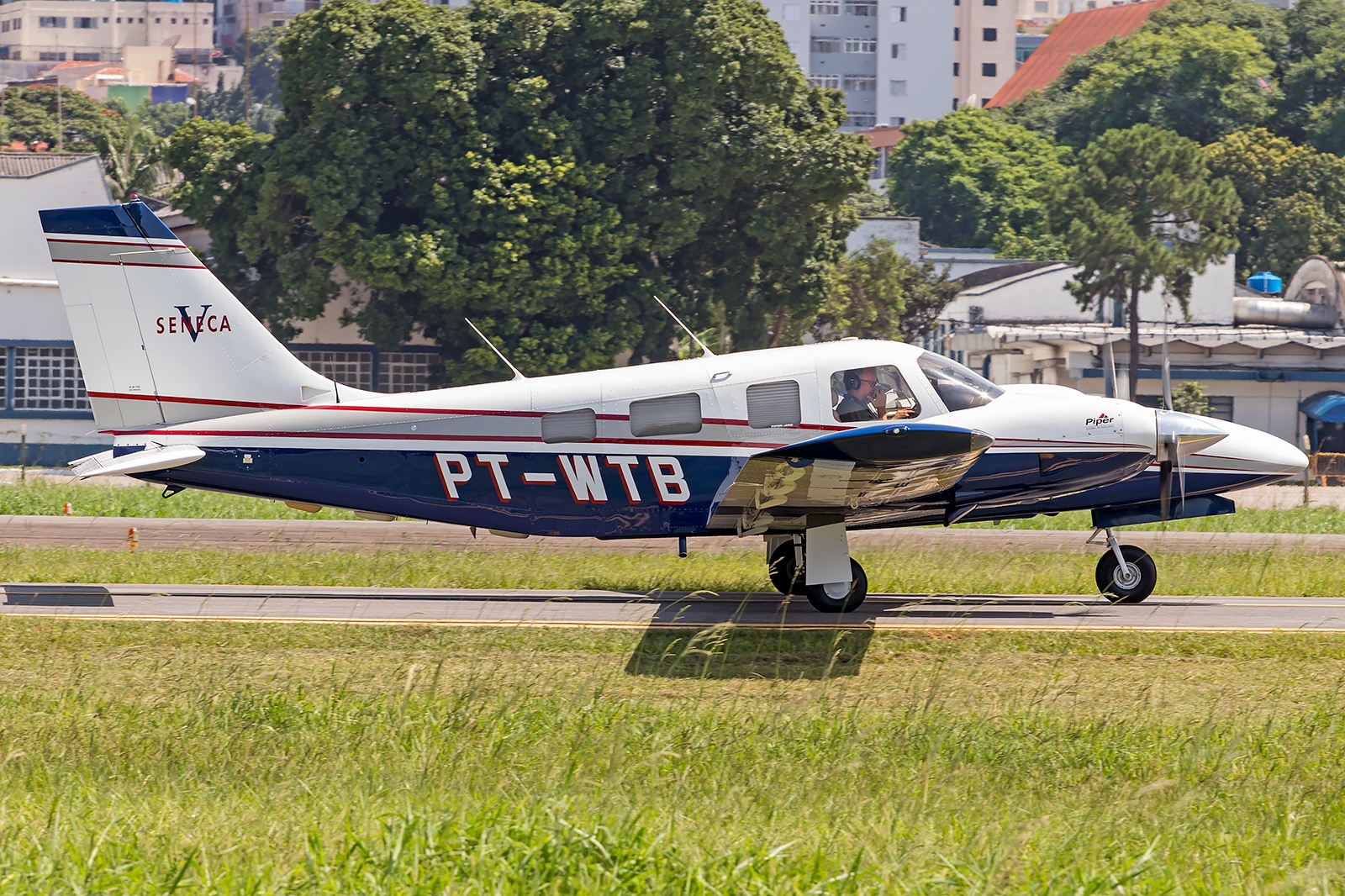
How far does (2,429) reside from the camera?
4078 centimetres

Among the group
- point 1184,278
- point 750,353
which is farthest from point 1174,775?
point 1184,278

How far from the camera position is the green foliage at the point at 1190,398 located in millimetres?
48500

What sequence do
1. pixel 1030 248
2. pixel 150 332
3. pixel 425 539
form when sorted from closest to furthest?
pixel 150 332
pixel 425 539
pixel 1030 248

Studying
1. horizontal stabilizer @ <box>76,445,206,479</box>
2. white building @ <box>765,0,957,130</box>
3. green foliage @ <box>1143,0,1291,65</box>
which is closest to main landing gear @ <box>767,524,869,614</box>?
horizontal stabilizer @ <box>76,445,206,479</box>

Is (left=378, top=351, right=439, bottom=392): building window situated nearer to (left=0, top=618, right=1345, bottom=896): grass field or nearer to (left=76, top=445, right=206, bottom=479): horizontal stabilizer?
(left=76, top=445, right=206, bottom=479): horizontal stabilizer

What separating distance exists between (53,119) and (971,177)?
189 ft

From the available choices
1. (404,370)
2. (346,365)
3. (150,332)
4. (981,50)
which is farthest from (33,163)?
(981,50)

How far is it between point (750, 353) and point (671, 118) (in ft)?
83.9

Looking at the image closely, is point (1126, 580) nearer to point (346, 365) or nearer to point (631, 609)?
point (631, 609)

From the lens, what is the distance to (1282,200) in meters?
73.3

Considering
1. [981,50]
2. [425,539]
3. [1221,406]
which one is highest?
[981,50]

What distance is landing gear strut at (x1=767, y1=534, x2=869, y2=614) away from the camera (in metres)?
14.0

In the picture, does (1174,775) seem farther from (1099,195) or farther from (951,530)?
(1099,195)

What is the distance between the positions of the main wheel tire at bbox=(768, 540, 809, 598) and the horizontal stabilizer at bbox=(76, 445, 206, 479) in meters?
6.24
